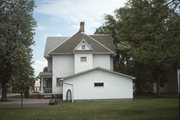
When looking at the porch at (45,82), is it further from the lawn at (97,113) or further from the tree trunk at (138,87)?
the lawn at (97,113)

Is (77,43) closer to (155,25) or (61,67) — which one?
(61,67)

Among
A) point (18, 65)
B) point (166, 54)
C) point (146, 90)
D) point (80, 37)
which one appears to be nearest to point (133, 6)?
point (166, 54)

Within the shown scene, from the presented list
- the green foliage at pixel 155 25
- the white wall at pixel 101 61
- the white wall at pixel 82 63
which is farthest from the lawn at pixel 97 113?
the white wall at pixel 101 61

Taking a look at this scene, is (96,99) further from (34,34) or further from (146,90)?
(146,90)

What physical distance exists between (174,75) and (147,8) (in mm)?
36466

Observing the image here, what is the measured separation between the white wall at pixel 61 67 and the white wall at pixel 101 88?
7596 mm

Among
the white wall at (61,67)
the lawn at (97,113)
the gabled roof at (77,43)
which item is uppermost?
the gabled roof at (77,43)

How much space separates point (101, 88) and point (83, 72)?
2.99m

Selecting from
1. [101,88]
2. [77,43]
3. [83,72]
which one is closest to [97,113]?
[83,72]

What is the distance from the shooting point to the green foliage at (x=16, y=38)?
2227 cm

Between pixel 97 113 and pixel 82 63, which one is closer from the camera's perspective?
pixel 97 113

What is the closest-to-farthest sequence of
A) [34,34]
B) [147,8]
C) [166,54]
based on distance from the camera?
[147,8]
[166,54]
[34,34]

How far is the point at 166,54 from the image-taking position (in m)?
15.6

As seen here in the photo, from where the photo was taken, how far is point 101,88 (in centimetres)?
3209
